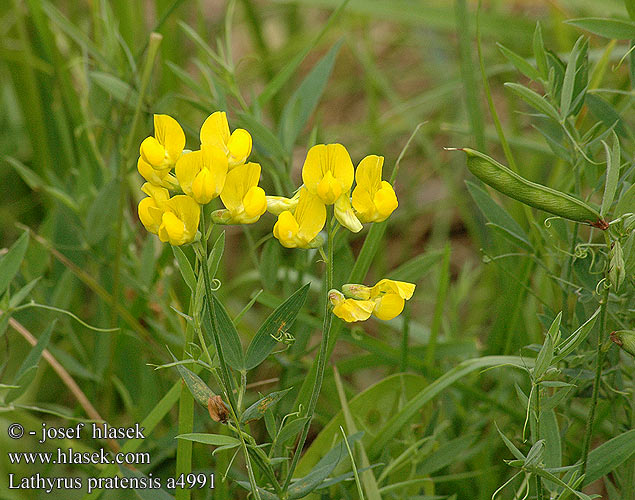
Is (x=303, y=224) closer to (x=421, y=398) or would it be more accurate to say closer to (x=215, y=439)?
(x=215, y=439)

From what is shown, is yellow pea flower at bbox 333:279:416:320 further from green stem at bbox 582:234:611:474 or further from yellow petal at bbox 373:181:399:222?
green stem at bbox 582:234:611:474

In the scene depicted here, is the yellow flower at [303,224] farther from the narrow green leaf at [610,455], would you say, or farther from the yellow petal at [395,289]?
the narrow green leaf at [610,455]

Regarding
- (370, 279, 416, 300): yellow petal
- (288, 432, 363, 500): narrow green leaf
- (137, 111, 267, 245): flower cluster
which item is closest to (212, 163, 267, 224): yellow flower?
(137, 111, 267, 245): flower cluster

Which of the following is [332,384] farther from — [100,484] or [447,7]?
[447,7]

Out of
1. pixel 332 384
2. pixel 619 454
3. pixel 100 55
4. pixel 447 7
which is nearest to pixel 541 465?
pixel 619 454

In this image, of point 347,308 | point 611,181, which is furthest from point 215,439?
point 611,181

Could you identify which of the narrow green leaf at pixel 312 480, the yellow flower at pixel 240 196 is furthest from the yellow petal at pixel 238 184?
the narrow green leaf at pixel 312 480
